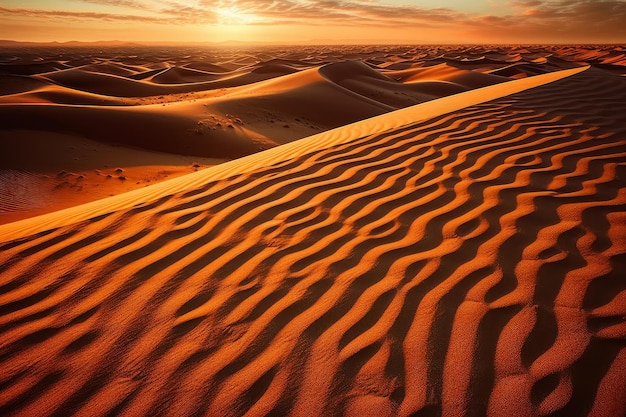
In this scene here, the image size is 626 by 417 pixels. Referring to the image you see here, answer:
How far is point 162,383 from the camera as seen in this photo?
1.59 metres

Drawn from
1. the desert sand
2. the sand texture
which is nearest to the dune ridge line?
the desert sand

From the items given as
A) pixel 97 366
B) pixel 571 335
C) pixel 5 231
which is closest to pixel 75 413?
pixel 97 366

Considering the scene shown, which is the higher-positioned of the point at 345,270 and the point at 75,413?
the point at 345,270

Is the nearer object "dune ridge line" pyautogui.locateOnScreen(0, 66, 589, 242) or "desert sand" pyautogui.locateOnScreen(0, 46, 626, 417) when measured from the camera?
"desert sand" pyautogui.locateOnScreen(0, 46, 626, 417)

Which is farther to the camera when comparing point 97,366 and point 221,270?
point 221,270

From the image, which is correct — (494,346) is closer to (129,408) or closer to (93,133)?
(129,408)

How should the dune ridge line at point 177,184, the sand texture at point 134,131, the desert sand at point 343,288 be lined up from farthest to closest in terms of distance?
the sand texture at point 134,131 → the dune ridge line at point 177,184 → the desert sand at point 343,288

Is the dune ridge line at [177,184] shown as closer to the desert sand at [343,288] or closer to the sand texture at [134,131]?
the desert sand at [343,288]

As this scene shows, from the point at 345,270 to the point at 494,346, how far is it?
86 centimetres

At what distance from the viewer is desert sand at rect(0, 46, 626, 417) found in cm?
152

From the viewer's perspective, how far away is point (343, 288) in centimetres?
207

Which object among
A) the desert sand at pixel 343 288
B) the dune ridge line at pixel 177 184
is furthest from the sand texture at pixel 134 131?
the desert sand at pixel 343 288

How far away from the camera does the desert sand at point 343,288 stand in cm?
152

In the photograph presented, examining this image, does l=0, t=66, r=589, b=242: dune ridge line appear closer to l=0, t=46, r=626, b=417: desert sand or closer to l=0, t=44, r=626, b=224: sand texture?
l=0, t=46, r=626, b=417: desert sand
